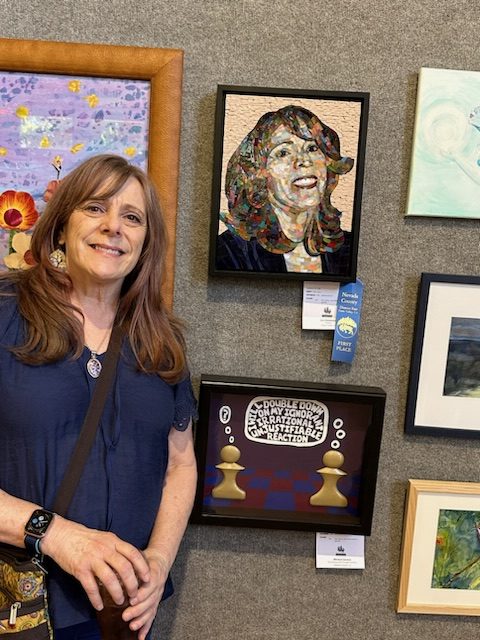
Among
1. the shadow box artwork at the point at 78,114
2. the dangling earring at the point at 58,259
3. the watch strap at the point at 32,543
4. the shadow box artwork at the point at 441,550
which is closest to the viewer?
the watch strap at the point at 32,543

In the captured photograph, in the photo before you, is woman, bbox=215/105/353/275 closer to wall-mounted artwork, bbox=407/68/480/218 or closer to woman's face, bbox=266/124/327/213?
woman's face, bbox=266/124/327/213

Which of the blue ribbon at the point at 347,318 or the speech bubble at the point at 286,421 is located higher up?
the blue ribbon at the point at 347,318

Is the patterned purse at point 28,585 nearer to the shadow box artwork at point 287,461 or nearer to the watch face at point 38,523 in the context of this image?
the watch face at point 38,523

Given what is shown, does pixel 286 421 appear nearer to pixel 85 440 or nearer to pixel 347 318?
pixel 347 318

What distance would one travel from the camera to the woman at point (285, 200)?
102 cm

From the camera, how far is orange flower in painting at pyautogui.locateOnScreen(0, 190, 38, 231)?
103cm

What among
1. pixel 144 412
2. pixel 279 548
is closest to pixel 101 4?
pixel 144 412

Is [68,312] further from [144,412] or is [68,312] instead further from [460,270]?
[460,270]

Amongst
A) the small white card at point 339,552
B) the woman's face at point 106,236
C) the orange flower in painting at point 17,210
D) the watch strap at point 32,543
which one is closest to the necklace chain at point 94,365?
the woman's face at point 106,236

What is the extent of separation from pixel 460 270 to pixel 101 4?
2.75 ft

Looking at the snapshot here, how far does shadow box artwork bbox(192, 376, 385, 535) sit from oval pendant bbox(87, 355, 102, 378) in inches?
10.9

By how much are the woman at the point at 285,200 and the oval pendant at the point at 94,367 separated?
0.32 metres

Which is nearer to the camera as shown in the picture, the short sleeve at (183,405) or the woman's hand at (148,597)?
the woman's hand at (148,597)

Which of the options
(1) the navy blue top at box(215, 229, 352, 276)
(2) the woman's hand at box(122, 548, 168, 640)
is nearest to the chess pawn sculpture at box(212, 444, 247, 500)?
(2) the woman's hand at box(122, 548, 168, 640)
